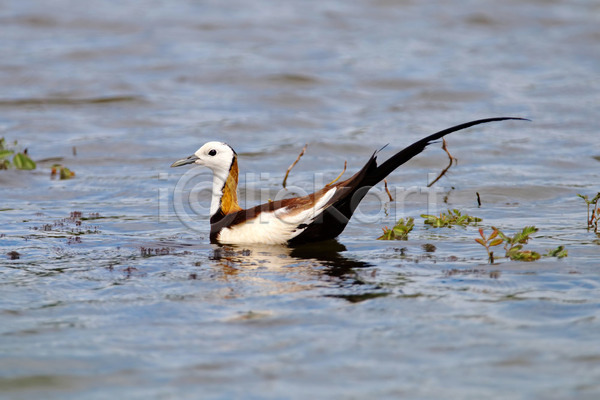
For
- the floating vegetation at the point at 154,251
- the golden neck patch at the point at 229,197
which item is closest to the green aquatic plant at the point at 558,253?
the golden neck patch at the point at 229,197

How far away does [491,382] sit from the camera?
16.8 ft

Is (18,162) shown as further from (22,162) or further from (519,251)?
(519,251)

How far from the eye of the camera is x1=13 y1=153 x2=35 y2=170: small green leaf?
12247 mm

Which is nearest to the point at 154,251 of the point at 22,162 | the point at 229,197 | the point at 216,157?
the point at 229,197

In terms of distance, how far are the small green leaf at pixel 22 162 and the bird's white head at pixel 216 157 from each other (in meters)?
4.03

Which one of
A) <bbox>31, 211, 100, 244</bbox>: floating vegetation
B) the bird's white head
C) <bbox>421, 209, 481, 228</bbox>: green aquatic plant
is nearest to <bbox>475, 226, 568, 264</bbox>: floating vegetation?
<bbox>421, 209, 481, 228</bbox>: green aquatic plant

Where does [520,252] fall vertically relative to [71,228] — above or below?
below

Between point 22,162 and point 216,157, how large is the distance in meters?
4.37

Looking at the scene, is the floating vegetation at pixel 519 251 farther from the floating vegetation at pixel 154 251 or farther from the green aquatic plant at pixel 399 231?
the floating vegetation at pixel 154 251

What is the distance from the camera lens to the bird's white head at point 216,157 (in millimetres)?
9219

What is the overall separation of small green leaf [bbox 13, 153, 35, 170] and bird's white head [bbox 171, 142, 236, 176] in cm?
403

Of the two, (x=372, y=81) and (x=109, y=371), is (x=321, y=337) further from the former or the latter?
(x=372, y=81)

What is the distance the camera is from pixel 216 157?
9.26 meters

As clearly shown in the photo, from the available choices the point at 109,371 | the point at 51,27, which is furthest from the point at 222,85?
the point at 109,371
